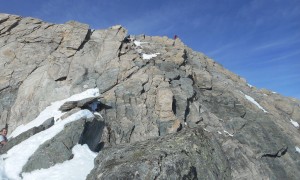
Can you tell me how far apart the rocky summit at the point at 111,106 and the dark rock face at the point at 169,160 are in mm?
138

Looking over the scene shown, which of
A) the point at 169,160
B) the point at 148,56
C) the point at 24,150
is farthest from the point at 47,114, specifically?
the point at 169,160

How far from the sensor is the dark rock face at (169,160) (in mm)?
13578

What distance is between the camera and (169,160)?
13875 mm

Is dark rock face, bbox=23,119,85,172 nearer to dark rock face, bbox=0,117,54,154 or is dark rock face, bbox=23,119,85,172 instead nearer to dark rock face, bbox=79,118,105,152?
dark rock face, bbox=79,118,105,152

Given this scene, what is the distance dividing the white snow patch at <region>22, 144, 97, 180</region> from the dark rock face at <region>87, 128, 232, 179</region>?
1676mm

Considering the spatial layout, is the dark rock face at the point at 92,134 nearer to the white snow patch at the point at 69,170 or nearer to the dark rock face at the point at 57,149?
the dark rock face at the point at 57,149

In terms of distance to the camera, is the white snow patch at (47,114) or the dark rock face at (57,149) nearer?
the dark rock face at (57,149)

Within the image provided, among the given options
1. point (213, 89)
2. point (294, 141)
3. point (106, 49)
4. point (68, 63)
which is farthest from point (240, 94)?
point (68, 63)

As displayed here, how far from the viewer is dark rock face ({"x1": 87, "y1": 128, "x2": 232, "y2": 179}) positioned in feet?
44.5

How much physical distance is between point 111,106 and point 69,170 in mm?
13526

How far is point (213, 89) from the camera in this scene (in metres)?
42.0

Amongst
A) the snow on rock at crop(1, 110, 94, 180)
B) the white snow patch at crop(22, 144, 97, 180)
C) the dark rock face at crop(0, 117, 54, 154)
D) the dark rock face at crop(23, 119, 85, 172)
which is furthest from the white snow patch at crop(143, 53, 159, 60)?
the white snow patch at crop(22, 144, 97, 180)

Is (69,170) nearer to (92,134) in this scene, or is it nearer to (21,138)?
(92,134)

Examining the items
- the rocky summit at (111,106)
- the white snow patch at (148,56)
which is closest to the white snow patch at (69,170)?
the rocky summit at (111,106)
